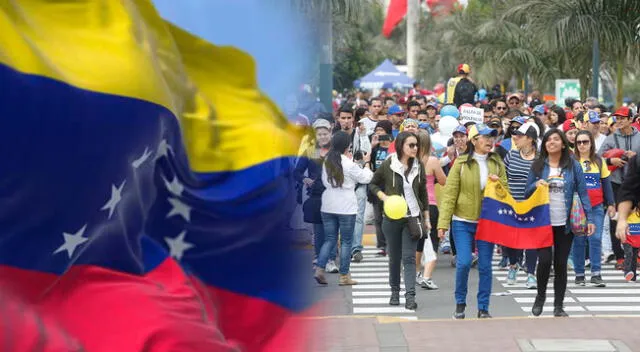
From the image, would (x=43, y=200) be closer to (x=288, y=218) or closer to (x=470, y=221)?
(x=288, y=218)

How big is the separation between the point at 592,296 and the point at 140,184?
986 cm

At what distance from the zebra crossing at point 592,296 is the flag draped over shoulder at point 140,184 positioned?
7.67m

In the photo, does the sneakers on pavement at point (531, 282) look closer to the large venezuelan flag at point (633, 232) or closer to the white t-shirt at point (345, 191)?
the large venezuelan flag at point (633, 232)

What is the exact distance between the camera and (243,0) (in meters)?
4.47

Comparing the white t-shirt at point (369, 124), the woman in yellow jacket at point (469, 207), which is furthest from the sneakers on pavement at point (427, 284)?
the white t-shirt at point (369, 124)

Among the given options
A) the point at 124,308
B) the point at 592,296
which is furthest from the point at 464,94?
the point at 124,308

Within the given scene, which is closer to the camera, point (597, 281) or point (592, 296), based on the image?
point (592, 296)

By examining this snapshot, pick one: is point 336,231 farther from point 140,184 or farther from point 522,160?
point 140,184

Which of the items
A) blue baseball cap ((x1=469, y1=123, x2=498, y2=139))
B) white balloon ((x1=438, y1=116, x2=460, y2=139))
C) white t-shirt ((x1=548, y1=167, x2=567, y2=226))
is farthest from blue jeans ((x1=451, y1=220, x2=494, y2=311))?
white balloon ((x1=438, y1=116, x2=460, y2=139))

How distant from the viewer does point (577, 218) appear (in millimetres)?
11305

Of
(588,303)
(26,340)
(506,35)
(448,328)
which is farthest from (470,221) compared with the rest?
(506,35)

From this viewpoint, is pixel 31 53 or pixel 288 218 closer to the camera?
pixel 31 53

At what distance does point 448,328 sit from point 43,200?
7.06 metres

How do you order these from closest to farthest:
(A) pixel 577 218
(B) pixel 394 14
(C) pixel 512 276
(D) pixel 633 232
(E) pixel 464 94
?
(A) pixel 577 218 < (D) pixel 633 232 < (C) pixel 512 276 < (E) pixel 464 94 < (B) pixel 394 14
